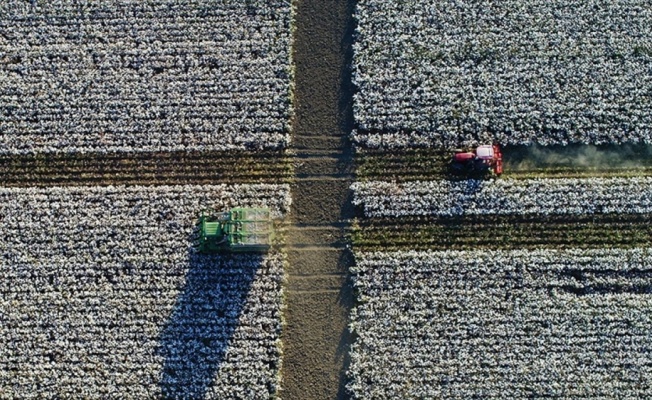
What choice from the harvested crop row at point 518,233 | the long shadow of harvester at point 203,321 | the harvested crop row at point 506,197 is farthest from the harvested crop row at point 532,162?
the long shadow of harvester at point 203,321

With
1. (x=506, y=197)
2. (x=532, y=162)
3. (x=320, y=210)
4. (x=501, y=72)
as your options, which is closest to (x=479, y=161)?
(x=506, y=197)

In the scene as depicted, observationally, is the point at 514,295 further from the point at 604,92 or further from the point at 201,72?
the point at 201,72

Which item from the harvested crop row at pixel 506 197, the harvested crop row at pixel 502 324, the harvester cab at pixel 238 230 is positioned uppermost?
the harvested crop row at pixel 506 197

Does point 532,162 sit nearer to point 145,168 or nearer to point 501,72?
point 501,72

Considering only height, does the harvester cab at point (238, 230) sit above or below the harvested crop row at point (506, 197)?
below

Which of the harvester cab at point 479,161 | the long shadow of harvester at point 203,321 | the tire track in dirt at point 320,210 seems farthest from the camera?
the harvester cab at point 479,161

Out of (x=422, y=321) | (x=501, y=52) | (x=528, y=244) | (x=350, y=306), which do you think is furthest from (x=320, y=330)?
(x=501, y=52)

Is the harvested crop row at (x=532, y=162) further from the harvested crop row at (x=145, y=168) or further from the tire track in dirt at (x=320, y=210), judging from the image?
the harvested crop row at (x=145, y=168)
